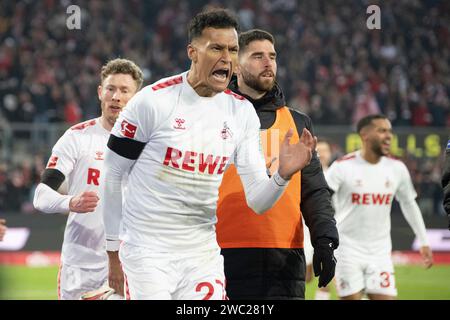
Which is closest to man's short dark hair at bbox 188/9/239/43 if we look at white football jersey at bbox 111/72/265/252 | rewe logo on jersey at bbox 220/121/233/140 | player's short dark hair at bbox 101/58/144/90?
white football jersey at bbox 111/72/265/252

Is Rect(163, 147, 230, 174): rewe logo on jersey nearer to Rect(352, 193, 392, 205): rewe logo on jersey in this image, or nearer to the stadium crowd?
Rect(352, 193, 392, 205): rewe logo on jersey

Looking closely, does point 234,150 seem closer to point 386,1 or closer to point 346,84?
point 346,84

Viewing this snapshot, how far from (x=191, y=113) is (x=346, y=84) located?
1658cm

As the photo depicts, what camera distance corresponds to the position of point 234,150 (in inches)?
193

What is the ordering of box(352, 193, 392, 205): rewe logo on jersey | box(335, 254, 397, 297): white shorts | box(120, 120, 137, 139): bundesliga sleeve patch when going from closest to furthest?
box(120, 120, 137, 139): bundesliga sleeve patch < box(335, 254, 397, 297): white shorts < box(352, 193, 392, 205): rewe logo on jersey

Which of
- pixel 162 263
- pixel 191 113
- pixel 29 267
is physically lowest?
pixel 29 267

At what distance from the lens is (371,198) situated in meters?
9.37

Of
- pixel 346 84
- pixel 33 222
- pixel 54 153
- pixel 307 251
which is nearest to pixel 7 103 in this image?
pixel 33 222

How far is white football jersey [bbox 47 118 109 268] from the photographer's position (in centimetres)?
661

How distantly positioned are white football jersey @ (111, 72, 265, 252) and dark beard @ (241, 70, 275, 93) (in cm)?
108

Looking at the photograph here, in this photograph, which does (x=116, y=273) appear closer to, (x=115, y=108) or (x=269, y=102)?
(x=269, y=102)

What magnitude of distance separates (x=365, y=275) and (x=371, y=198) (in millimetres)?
833

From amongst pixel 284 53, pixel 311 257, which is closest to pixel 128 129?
pixel 311 257

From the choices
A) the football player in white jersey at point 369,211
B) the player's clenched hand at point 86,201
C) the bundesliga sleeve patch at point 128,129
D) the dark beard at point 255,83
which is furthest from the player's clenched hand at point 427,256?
the bundesliga sleeve patch at point 128,129
